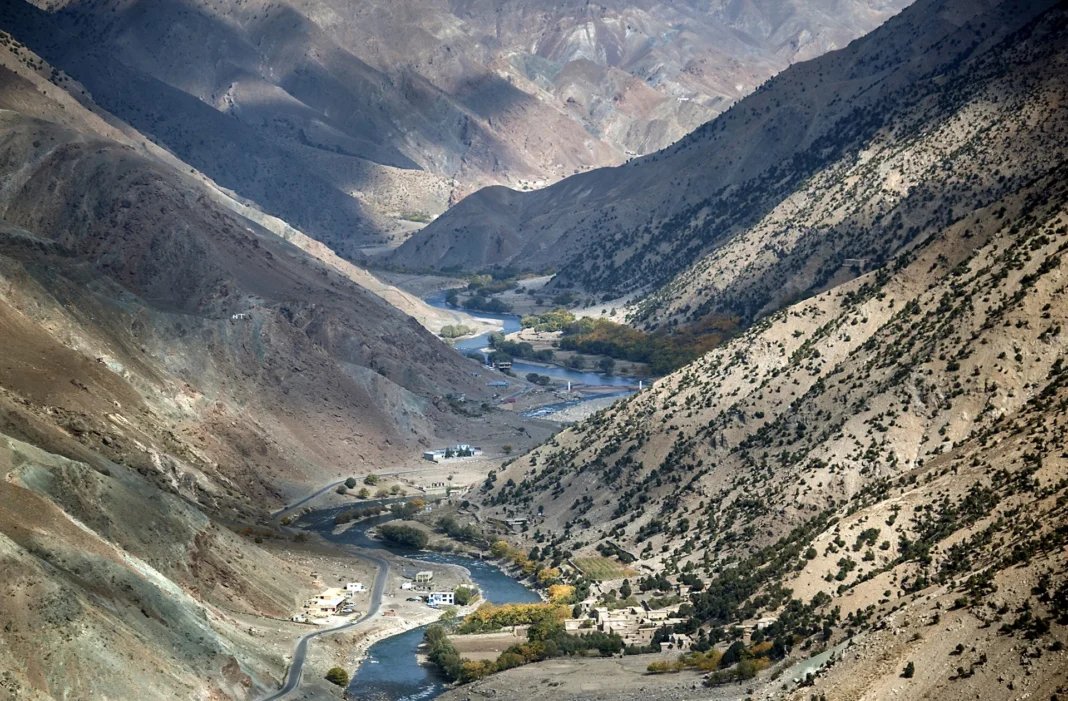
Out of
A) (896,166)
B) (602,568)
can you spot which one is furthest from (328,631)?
(896,166)

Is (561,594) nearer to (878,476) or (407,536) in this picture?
(878,476)

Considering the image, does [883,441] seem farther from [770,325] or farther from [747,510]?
[770,325]

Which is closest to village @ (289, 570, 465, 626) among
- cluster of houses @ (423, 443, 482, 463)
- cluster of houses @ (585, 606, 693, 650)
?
cluster of houses @ (585, 606, 693, 650)

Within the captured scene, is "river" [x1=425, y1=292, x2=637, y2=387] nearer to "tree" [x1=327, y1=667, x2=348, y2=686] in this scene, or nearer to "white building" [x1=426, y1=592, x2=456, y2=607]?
"white building" [x1=426, y1=592, x2=456, y2=607]

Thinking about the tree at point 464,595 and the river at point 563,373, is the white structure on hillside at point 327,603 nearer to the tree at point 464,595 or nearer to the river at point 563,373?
the tree at point 464,595

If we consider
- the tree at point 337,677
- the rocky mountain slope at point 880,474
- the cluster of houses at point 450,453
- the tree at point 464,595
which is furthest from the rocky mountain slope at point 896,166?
the tree at point 337,677
